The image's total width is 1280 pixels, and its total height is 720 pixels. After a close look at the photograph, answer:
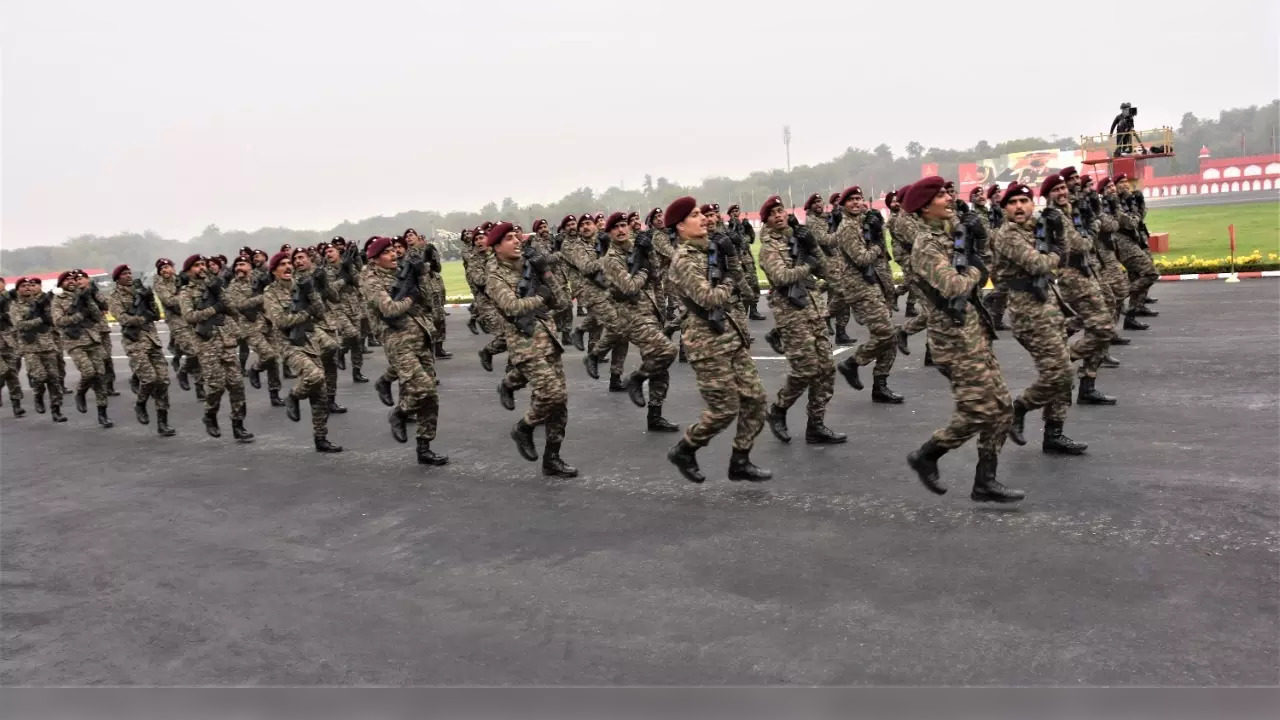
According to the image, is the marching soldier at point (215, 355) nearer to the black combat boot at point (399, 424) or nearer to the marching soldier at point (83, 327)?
the black combat boot at point (399, 424)

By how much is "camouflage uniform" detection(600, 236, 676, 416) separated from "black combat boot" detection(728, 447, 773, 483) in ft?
7.47

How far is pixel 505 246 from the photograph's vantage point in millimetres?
7836

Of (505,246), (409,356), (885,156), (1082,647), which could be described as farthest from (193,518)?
(885,156)

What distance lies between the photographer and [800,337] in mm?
7898

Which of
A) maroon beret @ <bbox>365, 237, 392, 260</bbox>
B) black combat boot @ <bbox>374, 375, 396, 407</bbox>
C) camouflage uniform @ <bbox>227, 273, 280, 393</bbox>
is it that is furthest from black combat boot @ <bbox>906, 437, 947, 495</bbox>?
camouflage uniform @ <bbox>227, 273, 280, 393</bbox>

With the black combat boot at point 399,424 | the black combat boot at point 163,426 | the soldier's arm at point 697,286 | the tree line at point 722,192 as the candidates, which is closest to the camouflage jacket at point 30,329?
the black combat boot at point 163,426

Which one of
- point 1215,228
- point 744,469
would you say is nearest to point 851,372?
point 744,469

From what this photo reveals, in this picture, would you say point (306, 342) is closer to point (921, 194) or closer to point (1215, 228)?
point (921, 194)

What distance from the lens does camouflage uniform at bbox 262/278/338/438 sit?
935 cm

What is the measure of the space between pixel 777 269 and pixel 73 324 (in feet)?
32.4

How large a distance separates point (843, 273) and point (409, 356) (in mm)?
4885

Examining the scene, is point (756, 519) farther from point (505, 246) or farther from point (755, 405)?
point (505, 246)

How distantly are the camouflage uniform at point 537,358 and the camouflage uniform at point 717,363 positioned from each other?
47.3 inches

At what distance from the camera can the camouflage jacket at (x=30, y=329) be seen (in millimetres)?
12875
